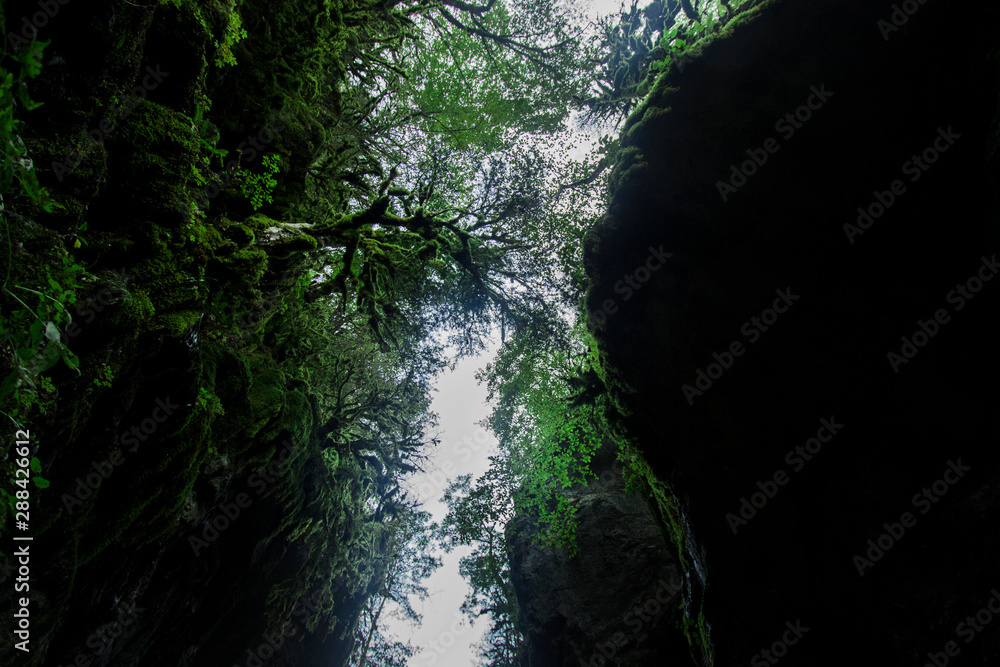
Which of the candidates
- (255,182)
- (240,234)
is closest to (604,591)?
(240,234)

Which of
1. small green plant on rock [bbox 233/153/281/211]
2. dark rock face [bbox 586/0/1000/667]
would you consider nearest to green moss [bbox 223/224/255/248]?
small green plant on rock [bbox 233/153/281/211]

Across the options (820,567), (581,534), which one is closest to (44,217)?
(820,567)

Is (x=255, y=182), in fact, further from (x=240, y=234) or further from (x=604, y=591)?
(x=604, y=591)

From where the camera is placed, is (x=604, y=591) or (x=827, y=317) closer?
(x=827, y=317)

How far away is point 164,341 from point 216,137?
2.42 metres

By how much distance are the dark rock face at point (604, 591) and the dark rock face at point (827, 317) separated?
14.8ft

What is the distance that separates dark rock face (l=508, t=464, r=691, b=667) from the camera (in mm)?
9797

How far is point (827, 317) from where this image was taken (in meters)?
5.01

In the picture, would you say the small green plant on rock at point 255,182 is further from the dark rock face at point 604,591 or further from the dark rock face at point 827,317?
the dark rock face at point 604,591

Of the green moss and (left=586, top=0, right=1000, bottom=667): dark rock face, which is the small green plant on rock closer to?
the green moss

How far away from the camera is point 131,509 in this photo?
383 centimetres

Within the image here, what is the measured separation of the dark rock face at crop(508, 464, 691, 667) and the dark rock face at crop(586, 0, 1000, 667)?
4.52 meters

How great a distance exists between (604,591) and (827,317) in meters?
10.1

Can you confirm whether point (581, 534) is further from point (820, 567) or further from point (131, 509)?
point (131, 509)
